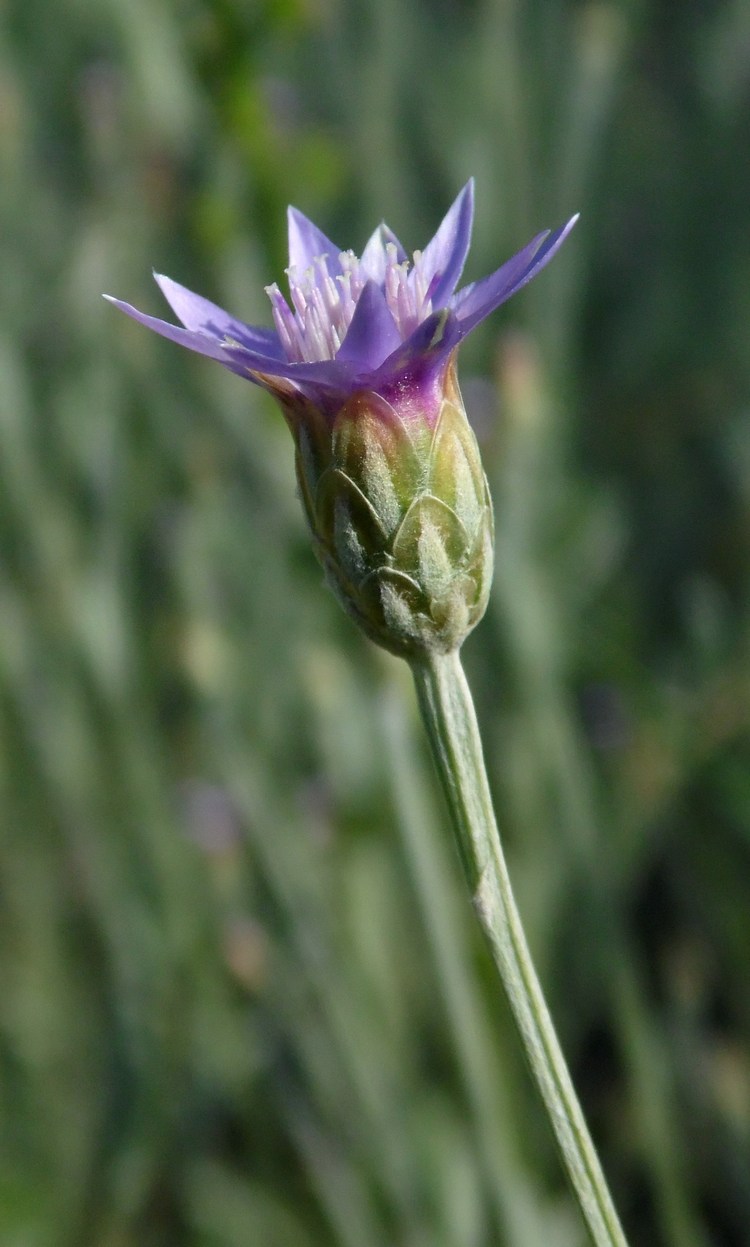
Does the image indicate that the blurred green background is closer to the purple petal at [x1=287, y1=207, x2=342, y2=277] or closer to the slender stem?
the purple petal at [x1=287, y1=207, x2=342, y2=277]

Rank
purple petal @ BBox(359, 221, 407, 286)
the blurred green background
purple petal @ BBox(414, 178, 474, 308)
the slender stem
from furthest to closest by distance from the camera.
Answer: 1. the blurred green background
2. purple petal @ BBox(359, 221, 407, 286)
3. purple petal @ BBox(414, 178, 474, 308)
4. the slender stem

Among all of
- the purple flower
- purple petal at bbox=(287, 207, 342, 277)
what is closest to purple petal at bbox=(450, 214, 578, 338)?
the purple flower

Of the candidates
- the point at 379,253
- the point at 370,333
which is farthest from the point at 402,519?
the point at 379,253

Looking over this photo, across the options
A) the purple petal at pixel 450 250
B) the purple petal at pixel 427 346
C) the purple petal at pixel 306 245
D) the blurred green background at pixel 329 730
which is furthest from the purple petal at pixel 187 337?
the blurred green background at pixel 329 730

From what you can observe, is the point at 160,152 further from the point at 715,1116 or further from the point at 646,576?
the point at 715,1116

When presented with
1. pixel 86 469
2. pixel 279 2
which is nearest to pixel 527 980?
pixel 279 2

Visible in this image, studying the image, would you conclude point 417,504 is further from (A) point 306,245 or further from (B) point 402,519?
(A) point 306,245

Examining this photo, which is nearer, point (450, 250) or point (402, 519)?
point (402, 519)
